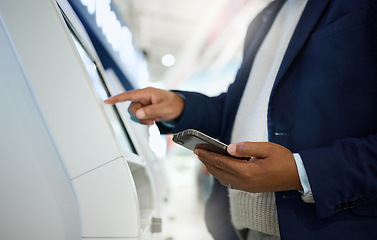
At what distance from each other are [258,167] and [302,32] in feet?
1.54

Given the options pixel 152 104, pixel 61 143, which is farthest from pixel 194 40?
pixel 61 143

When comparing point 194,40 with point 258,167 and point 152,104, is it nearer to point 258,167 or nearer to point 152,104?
point 152,104

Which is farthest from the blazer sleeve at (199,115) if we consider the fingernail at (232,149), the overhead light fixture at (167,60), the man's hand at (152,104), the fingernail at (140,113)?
the overhead light fixture at (167,60)

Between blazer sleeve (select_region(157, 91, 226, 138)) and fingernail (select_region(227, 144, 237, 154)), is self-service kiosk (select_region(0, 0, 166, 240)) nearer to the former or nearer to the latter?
fingernail (select_region(227, 144, 237, 154))

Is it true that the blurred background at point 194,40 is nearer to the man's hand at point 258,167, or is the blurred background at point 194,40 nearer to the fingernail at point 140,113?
the fingernail at point 140,113

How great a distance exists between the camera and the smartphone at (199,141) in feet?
1.59

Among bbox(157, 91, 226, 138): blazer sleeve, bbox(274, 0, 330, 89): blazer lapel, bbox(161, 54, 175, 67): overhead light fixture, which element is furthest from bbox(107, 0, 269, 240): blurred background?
bbox(274, 0, 330, 89): blazer lapel

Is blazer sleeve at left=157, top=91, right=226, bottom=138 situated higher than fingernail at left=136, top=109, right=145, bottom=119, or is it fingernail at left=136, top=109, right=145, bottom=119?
fingernail at left=136, top=109, right=145, bottom=119

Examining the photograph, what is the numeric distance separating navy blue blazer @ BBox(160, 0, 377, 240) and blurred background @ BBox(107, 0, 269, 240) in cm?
191

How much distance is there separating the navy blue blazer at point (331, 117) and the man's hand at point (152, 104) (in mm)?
364

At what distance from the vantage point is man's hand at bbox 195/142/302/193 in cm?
50

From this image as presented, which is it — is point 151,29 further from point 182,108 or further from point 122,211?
point 122,211

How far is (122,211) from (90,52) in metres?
0.61

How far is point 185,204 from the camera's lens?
492 cm
